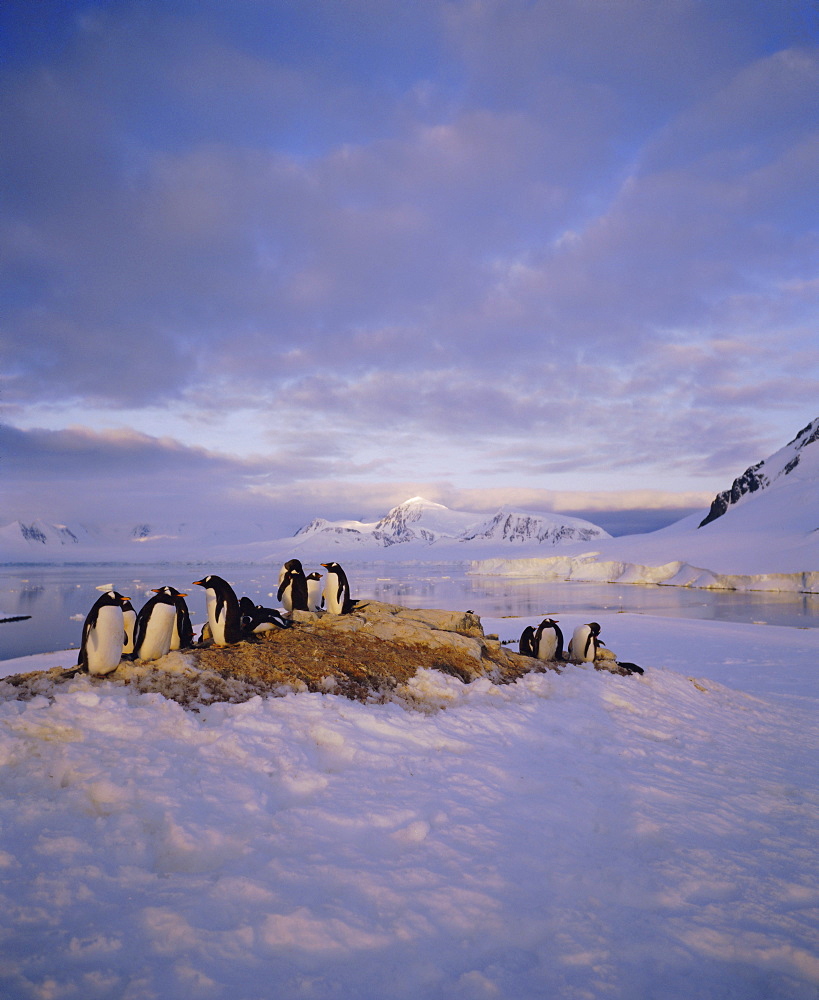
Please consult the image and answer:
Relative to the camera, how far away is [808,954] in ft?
8.04

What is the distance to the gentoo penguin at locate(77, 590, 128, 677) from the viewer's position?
187 inches

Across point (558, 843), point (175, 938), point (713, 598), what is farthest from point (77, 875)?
point (713, 598)

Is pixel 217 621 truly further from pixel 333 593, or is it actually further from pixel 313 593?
pixel 313 593

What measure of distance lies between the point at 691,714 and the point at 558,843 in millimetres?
4188

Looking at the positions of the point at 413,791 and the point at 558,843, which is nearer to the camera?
the point at 558,843

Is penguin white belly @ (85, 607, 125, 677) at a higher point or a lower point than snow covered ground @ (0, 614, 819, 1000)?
higher

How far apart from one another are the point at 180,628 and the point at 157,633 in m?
0.55

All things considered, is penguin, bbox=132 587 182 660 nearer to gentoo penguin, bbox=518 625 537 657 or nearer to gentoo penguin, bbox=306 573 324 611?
gentoo penguin, bbox=306 573 324 611

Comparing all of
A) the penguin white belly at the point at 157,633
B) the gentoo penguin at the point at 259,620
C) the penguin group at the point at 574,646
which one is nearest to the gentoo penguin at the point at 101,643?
the penguin white belly at the point at 157,633

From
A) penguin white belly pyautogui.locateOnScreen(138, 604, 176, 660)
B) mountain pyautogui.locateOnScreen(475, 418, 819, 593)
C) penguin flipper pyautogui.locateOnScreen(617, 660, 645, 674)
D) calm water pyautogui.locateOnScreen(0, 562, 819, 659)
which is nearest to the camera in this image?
penguin white belly pyautogui.locateOnScreen(138, 604, 176, 660)

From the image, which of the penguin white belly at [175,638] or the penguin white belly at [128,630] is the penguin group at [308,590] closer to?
the penguin white belly at [175,638]

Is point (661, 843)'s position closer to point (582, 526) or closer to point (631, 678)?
point (631, 678)

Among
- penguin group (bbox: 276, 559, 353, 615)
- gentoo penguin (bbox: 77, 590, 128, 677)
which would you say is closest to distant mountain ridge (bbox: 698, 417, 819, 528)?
penguin group (bbox: 276, 559, 353, 615)

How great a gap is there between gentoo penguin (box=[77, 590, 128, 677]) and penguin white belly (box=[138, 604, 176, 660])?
391 millimetres
